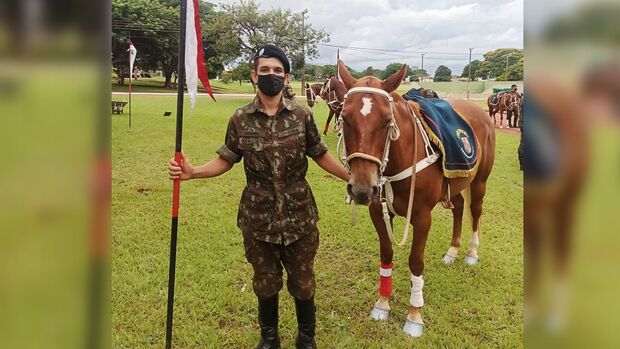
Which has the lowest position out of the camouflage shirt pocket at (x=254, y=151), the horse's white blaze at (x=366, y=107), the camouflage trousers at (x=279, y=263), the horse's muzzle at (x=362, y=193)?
the camouflage trousers at (x=279, y=263)

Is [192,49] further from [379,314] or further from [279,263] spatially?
[379,314]

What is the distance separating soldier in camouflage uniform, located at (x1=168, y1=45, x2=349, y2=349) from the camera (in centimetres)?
271

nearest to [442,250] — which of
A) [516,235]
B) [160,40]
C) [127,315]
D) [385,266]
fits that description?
[516,235]

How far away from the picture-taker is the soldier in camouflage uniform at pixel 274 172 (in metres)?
2.71

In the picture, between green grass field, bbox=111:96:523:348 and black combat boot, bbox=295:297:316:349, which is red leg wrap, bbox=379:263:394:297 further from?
black combat boot, bbox=295:297:316:349

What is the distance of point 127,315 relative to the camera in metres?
3.58

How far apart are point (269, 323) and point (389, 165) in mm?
1491

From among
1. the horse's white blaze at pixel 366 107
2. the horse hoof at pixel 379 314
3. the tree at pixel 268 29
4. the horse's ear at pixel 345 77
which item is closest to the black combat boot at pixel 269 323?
the horse hoof at pixel 379 314

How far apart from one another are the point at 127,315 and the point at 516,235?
479cm

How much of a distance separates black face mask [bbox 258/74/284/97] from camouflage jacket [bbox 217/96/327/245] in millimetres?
106

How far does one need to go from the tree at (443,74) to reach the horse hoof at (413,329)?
6936cm

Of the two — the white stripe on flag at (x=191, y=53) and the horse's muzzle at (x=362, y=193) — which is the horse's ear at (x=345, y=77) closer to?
the horse's muzzle at (x=362, y=193)

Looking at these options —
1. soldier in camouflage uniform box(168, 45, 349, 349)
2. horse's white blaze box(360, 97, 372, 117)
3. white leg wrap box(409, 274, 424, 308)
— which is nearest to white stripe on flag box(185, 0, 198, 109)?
soldier in camouflage uniform box(168, 45, 349, 349)

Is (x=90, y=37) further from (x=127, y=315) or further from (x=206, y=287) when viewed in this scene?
(x=206, y=287)
